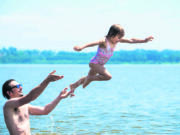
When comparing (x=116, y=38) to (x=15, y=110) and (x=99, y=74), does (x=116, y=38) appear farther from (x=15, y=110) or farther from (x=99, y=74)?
(x=15, y=110)

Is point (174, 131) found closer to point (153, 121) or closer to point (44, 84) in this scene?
point (153, 121)

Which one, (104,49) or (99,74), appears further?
(99,74)

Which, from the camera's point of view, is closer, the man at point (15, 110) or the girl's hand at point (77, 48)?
the man at point (15, 110)

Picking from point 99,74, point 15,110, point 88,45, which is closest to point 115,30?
point 88,45

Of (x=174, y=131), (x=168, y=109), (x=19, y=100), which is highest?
(x=19, y=100)

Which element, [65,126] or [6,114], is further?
[65,126]

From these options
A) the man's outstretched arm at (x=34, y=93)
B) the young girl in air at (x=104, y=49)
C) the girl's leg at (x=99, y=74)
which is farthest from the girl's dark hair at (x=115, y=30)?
the man's outstretched arm at (x=34, y=93)

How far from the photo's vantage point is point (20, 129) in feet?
21.6

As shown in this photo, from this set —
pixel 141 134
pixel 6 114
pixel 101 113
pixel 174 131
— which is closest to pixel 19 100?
pixel 6 114

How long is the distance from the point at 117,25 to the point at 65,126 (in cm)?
1403

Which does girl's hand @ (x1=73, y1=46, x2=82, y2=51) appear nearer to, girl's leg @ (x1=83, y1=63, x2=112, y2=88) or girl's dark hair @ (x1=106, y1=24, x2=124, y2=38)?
girl's dark hair @ (x1=106, y1=24, x2=124, y2=38)

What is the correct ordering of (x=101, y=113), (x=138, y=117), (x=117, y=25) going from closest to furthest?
(x=117, y=25)
(x=138, y=117)
(x=101, y=113)

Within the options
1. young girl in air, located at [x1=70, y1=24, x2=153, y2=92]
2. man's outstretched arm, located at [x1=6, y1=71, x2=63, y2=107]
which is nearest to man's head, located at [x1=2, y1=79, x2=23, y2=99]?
man's outstretched arm, located at [x1=6, y1=71, x2=63, y2=107]

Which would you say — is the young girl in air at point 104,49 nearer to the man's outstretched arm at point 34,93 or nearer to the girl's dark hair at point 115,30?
the girl's dark hair at point 115,30
